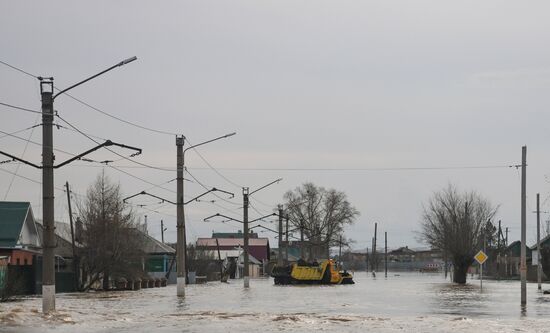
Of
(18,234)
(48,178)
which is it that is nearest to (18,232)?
(18,234)

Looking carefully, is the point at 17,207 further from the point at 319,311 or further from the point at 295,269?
the point at 319,311

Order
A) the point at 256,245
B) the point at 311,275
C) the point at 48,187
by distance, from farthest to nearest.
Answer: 1. the point at 256,245
2. the point at 311,275
3. the point at 48,187

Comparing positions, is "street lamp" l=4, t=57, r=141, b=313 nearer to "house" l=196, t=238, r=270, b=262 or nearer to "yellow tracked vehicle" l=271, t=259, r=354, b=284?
"yellow tracked vehicle" l=271, t=259, r=354, b=284

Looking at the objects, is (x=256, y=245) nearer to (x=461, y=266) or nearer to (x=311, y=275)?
(x=461, y=266)

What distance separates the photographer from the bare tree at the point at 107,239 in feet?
195

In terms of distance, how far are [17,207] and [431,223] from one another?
1737 inches

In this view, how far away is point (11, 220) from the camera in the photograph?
2119 inches

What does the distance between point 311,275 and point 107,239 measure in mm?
19267

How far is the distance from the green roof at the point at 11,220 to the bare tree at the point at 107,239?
557cm

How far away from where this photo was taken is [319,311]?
3100 cm

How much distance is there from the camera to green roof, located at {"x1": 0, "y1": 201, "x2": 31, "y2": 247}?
52000mm

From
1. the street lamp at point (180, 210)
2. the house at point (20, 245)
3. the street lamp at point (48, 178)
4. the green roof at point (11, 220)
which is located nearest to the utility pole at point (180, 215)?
the street lamp at point (180, 210)

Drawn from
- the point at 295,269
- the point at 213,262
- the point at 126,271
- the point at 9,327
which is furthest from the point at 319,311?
the point at 213,262

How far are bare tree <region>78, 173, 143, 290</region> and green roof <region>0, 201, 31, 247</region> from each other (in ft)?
18.3
